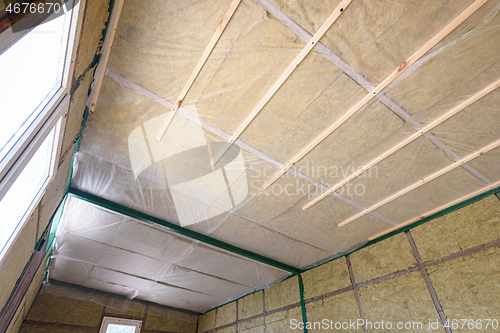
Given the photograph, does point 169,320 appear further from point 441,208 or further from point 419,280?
point 441,208

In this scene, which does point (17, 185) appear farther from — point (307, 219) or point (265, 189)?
point (307, 219)

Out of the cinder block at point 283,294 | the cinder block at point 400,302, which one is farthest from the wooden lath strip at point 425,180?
the cinder block at point 283,294

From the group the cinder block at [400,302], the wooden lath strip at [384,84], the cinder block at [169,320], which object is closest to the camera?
the wooden lath strip at [384,84]

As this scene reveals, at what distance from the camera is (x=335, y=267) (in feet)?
15.5

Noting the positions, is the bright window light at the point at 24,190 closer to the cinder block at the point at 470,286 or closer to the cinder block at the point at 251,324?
the cinder block at the point at 470,286

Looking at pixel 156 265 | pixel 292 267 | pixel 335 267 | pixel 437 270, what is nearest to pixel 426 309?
pixel 437 270

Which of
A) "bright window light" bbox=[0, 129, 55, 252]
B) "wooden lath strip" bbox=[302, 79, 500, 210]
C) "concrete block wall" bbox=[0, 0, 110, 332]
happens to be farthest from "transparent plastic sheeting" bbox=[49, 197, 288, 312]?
"wooden lath strip" bbox=[302, 79, 500, 210]

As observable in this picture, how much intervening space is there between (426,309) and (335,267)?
5.02 ft

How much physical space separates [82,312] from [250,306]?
4.03m

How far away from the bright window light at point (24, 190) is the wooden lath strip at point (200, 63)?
3.08ft

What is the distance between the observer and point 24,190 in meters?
1.79

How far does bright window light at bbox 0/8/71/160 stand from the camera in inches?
42.2

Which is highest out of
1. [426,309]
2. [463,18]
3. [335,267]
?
[463,18]

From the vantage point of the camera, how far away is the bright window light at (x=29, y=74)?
1.07 meters
